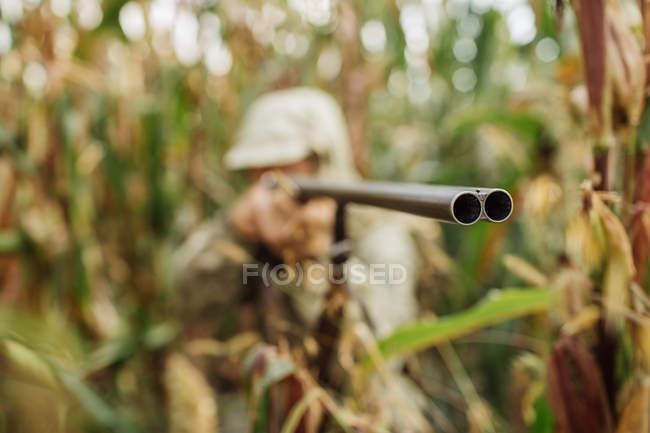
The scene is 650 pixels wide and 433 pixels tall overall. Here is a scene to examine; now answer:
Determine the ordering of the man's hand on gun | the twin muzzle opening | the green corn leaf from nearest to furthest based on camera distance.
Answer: the twin muzzle opening
the green corn leaf
the man's hand on gun

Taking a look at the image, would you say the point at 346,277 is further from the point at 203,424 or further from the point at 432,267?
the point at 432,267

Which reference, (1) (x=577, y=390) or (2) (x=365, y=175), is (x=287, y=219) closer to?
(2) (x=365, y=175)

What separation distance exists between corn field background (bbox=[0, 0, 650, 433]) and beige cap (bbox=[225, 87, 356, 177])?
0.18m

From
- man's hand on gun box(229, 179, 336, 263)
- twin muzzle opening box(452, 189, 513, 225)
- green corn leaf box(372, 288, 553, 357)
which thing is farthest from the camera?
man's hand on gun box(229, 179, 336, 263)

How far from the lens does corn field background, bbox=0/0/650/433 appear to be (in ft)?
0.98

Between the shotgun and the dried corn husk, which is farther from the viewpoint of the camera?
the dried corn husk

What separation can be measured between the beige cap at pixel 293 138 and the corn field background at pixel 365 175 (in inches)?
7.1

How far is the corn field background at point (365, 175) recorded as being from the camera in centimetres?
30

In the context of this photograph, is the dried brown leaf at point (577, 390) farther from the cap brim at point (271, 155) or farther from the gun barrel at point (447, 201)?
the cap brim at point (271, 155)

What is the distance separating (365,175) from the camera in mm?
854

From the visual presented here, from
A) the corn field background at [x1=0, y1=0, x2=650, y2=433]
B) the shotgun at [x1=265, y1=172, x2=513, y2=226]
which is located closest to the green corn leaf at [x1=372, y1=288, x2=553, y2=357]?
the corn field background at [x1=0, y1=0, x2=650, y2=433]

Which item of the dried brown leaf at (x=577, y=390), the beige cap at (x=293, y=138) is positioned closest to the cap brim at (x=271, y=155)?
the beige cap at (x=293, y=138)

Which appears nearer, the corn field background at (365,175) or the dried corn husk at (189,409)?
the corn field background at (365,175)

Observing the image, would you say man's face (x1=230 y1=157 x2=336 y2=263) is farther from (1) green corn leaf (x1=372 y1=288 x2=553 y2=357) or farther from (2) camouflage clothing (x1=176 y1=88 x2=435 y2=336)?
(1) green corn leaf (x1=372 y1=288 x2=553 y2=357)
